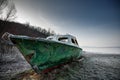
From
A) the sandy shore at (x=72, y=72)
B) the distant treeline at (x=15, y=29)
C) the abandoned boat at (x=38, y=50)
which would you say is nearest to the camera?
the abandoned boat at (x=38, y=50)

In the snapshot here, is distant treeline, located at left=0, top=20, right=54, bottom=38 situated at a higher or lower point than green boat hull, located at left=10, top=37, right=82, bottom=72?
higher

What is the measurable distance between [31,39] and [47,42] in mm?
757

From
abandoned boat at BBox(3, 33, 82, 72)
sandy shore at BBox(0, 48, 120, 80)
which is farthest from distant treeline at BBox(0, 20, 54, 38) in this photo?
abandoned boat at BBox(3, 33, 82, 72)

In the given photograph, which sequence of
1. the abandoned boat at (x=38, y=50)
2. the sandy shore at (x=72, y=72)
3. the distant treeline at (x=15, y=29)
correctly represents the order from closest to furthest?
1. the abandoned boat at (x=38, y=50)
2. the sandy shore at (x=72, y=72)
3. the distant treeline at (x=15, y=29)

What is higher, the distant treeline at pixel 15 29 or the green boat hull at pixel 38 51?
the distant treeline at pixel 15 29

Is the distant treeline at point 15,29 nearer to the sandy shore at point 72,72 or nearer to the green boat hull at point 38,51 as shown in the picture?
the sandy shore at point 72,72

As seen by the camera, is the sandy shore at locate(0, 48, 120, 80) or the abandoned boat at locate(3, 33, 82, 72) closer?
the abandoned boat at locate(3, 33, 82, 72)

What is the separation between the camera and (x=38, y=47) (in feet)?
14.1

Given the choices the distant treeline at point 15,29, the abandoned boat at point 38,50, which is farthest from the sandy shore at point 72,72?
the distant treeline at point 15,29

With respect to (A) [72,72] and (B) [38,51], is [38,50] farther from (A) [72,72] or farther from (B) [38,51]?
(A) [72,72]

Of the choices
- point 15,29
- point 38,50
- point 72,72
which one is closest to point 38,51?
point 38,50

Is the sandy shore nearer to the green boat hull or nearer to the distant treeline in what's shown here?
the green boat hull

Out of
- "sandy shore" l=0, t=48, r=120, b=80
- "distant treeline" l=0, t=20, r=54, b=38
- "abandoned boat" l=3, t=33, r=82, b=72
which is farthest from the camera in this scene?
"distant treeline" l=0, t=20, r=54, b=38

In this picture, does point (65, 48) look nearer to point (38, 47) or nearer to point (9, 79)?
point (38, 47)
